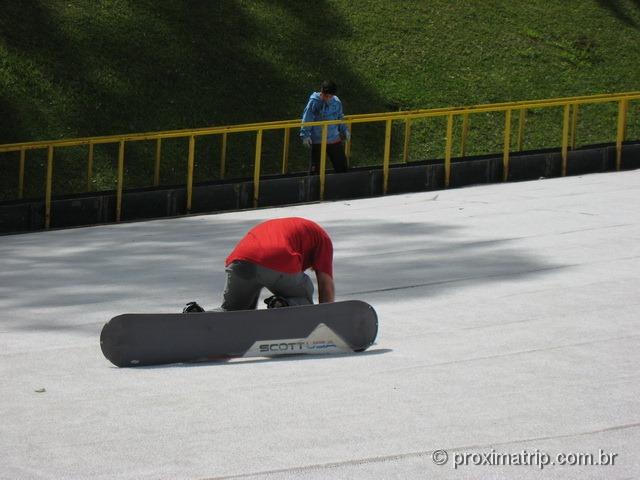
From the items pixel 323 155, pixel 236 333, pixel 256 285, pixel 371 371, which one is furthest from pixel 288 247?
pixel 323 155

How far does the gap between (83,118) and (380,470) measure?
1841cm

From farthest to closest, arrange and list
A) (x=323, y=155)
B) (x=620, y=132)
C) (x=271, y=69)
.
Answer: (x=271, y=69) → (x=620, y=132) → (x=323, y=155)

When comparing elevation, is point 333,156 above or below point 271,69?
below

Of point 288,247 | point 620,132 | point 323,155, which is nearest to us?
point 288,247

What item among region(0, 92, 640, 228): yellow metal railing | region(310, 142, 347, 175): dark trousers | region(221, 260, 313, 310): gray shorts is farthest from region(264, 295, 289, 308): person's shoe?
region(310, 142, 347, 175): dark trousers

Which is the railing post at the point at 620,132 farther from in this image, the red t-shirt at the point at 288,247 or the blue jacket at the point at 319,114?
the red t-shirt at the point at 288,247

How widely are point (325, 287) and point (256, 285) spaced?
49 cm

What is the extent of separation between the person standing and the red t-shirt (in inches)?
363

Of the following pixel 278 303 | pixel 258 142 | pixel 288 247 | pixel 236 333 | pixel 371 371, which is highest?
pixel 258 142

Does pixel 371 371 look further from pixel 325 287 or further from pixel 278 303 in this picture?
pixel 278 303

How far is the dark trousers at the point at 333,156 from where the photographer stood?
18.2m

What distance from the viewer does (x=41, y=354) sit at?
8.74 m

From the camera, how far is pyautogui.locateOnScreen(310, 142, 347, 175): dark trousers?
18172mm

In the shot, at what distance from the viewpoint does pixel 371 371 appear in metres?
8.02
